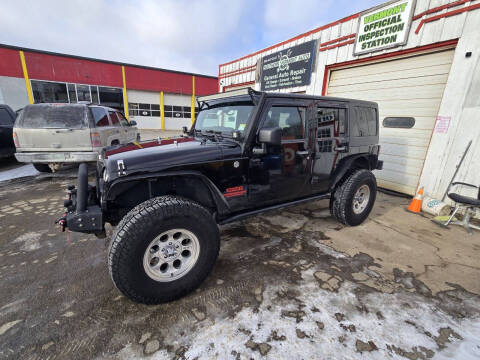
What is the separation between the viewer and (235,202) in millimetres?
2486

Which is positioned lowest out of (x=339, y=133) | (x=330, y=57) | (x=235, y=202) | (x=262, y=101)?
(x=235, y=202)

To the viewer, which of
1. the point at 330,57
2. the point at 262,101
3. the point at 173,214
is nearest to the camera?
the point at 173,214

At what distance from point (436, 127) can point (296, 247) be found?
4.06 meters

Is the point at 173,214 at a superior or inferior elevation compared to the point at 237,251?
superior

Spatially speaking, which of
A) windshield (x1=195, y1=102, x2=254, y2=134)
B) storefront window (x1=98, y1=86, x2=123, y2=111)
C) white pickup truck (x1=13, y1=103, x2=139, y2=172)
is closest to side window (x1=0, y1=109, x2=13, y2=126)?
white pickup truck (x1=13, y1=103, x2=139, y2=172)

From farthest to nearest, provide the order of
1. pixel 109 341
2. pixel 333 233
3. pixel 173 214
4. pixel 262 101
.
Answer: pixel 333 233 < pixel 262 101 < pixel 173 214 < pixel 109 341

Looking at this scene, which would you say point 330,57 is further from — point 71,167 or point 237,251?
point 71,167

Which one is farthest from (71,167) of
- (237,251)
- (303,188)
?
(303,188)

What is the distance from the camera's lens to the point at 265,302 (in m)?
2.07

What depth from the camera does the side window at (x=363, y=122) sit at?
3432mm

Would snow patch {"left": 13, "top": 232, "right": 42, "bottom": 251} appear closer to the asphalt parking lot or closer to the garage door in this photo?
the asphalt parking lot

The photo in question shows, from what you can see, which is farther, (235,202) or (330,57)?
(330,57)

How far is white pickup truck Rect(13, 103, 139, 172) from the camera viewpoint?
5.14 m

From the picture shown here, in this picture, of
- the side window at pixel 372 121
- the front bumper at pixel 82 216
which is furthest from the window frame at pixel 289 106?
the front bumper at pixel 82 216
